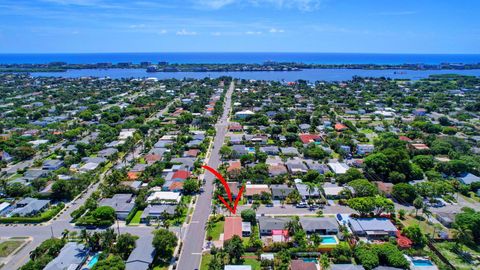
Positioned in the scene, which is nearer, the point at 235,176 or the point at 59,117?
the point at 235,176

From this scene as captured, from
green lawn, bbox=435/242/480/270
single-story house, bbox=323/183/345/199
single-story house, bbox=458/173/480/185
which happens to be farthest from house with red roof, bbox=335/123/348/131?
green lawn, bbox=435/242/480/270

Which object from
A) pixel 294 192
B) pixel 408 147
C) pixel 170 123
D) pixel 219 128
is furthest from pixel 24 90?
pixel 408 147

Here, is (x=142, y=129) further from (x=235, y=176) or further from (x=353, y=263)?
(x=353, y=263)

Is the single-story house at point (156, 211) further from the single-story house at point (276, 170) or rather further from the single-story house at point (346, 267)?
the single-story house at point (346, 267)

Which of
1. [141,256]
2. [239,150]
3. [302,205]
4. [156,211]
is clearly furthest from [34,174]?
[302,205]

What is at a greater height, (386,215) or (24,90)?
(24,90)

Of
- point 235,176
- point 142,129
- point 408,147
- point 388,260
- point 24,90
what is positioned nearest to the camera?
point 388,260

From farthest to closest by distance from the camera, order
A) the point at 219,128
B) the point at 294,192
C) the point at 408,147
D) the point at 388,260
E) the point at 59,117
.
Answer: the point at 59,117 < the point at 219,128 < the point at 408,147 < the point at 294,192 < the point at 388,260

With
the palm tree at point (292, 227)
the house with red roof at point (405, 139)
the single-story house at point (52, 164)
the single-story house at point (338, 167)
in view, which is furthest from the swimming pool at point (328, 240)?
the single-story house at point (52, 164)
